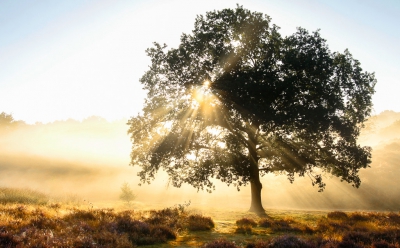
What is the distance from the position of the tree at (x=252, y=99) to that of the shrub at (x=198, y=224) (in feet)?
22.1

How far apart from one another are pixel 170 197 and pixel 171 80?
4780 cm

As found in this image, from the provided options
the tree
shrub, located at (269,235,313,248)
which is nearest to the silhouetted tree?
the tree

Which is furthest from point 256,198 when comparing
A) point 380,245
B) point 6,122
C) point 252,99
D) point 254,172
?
point 6,122

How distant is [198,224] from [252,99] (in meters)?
10.4

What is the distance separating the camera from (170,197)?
217 feet

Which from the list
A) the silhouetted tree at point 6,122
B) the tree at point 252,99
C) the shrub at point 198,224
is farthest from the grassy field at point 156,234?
the silhouetted tree at point 6,122

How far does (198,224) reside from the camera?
14.8 m

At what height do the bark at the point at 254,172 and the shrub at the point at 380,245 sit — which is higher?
the bark at the point at 254,172

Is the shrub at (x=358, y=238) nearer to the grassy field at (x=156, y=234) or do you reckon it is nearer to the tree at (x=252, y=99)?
the grassy field at (x=156, y=234)

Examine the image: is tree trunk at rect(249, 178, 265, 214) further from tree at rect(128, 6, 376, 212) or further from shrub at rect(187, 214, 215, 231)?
shrub at rect(187, 214, 215, 231)

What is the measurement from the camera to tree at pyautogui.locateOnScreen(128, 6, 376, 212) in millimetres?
21125

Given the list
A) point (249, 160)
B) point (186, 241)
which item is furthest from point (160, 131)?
point (186, 241)

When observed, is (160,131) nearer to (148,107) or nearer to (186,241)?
(148,107)

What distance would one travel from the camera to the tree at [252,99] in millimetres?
21125
